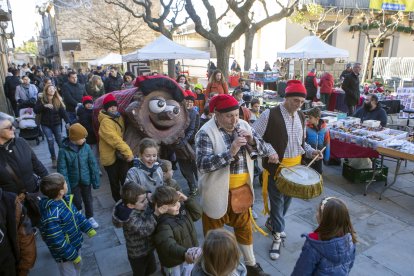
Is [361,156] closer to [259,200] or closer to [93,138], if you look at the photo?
[259,200]

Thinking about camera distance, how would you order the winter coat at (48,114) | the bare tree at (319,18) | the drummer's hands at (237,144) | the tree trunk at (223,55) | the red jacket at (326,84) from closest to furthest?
the drummer's hands at (237,144)
the winter coat at (48,114)
the tree trunk at (223,55)
the red jacket at (326,84)
the bare tree at (319,18)

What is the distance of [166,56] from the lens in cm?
908

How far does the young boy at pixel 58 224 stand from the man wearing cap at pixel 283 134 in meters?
1.96

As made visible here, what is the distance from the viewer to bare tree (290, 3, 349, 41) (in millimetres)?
20219

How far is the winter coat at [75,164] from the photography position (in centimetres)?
367

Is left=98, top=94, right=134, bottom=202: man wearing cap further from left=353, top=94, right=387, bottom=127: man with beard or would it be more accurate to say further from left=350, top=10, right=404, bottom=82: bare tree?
left=350, top=10, right=404, bottom=82: bare tree

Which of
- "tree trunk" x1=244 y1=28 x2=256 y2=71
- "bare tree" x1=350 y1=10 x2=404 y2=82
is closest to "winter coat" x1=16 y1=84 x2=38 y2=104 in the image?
"tree trunk" x1=244 y1=28 x2=256 y2=71

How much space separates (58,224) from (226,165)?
5.01 ft

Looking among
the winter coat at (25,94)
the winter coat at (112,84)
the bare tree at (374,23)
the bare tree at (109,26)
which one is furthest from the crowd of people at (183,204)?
the bare tree at (109,26)

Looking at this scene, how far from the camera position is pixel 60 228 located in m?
2.71

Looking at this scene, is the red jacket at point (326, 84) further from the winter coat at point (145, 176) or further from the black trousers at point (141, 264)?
the black trousers at point (141, 264)

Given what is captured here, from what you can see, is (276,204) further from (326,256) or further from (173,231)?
(173,231)

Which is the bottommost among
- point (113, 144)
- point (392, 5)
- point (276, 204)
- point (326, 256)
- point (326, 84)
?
point (276, 204)

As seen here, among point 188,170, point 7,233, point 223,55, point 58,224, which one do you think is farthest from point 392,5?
point 7,233
